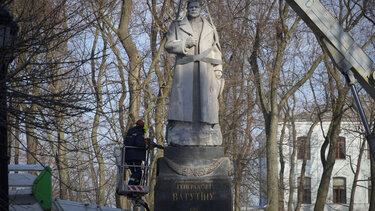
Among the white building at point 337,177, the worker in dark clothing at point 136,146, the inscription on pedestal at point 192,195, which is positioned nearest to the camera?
the inscription on pedestal at point 192,195

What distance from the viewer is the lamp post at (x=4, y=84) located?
23.0 feet

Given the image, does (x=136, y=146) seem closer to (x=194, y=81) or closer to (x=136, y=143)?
(x=136, y=143)

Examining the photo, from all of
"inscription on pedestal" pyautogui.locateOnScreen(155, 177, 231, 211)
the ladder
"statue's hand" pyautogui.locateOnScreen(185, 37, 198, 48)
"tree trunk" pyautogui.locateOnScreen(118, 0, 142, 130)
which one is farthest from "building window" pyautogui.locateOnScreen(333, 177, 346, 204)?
"inscription on pedestal" pyautogui.locateOnScreen(155, 177, 231, 211)

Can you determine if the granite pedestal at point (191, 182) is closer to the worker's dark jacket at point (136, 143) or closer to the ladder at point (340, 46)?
the worker's dark jacket at point (136, 143)

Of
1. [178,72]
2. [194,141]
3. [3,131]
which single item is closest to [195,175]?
[194,141]

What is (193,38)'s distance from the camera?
1164 centimetres

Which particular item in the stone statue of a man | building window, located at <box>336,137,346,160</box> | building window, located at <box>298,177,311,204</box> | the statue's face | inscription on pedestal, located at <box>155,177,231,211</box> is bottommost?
building window, located at <box>298,177,311,204</box>

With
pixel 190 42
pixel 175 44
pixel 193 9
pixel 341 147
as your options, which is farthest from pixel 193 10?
pixel 341 147

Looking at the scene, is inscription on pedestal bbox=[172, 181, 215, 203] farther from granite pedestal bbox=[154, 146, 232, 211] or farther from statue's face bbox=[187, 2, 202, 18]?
statue's face bbox=[187, 2, 202, 18]

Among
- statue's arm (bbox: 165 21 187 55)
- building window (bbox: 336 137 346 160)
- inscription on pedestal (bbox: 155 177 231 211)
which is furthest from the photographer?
building window (bbox: 336 137 346 160)

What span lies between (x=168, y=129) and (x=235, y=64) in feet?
Result: 47.3

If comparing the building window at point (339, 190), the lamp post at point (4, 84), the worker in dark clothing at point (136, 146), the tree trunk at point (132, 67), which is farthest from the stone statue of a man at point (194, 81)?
the building window at point (339, 190)

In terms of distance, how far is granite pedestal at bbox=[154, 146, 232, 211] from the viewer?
10.8 meters

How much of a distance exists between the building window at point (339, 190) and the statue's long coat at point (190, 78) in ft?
125
